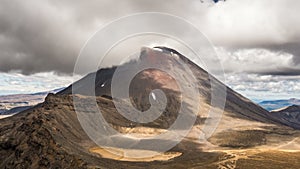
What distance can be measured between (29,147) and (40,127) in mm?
19122

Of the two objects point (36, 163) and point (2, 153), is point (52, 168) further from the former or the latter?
point (2, 153)

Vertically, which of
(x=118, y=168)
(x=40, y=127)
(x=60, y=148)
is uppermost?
(x=40, y=127)

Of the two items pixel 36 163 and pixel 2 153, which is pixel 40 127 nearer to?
pixel 2 153

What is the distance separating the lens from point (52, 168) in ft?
490

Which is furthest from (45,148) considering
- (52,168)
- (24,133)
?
(24,133)

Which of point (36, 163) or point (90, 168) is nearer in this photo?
point (90, 168)

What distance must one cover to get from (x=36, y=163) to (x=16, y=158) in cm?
1796

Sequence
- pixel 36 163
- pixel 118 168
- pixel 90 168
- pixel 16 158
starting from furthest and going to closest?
pixel 118 168
pixel 16 158
pixel 36 163
pixel 90 168

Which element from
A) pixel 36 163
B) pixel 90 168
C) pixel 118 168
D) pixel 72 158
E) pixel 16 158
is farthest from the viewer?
pixel 118 168

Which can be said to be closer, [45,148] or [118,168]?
[45,148]

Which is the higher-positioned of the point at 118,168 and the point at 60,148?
the point at 60,148

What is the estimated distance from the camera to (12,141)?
191375 millimetres

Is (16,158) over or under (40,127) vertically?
under

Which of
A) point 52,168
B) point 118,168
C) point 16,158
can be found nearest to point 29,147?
point 16,158
